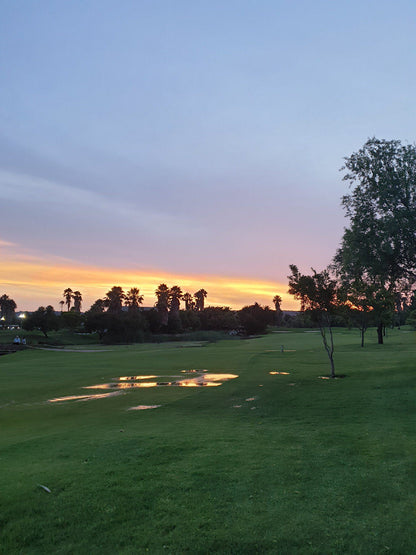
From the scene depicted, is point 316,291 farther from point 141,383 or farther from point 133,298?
point 133,298

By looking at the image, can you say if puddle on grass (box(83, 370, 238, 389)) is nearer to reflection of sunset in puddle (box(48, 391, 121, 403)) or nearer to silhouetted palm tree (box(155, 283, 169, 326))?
reflection of sunset in puddle (box(48, 391, 121, 403))

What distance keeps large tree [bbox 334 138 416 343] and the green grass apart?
9533 mm

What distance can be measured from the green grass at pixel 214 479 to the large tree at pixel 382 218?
953 cm

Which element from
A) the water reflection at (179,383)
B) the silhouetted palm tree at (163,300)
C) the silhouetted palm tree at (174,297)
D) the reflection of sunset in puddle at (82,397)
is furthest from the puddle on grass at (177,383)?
the silhouetted palm tree at (174,297)

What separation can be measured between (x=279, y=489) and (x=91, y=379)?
2741cm

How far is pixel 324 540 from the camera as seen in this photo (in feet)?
21.8

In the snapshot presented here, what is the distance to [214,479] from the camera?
9.25 m

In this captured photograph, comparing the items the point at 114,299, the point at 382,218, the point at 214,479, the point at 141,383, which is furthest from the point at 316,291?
the point at 114,299

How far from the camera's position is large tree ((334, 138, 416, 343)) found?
24.4m

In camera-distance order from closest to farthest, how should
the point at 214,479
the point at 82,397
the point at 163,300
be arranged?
1. the point at 214,479
2. the point at 82,397
3. the point at 163,300

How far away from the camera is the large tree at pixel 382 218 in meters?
24.4

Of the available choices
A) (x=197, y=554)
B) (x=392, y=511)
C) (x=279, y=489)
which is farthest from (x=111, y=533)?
(x=392, y=511)

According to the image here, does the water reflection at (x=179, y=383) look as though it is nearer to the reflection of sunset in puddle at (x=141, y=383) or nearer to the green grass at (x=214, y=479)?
the reflection of sunset in puddle at (x=141, y=383)

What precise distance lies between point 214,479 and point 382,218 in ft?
68.0
